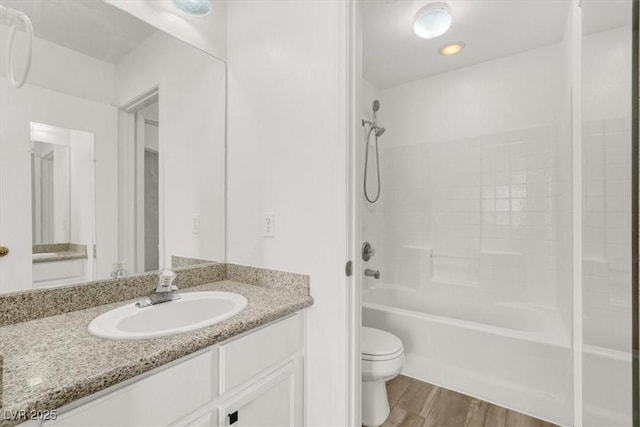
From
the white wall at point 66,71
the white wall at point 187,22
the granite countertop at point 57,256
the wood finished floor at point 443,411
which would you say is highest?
the white wall at point 187,22

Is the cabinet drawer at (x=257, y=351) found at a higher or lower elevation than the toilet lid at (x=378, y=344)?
higher

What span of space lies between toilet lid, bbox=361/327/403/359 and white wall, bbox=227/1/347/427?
1.55ft

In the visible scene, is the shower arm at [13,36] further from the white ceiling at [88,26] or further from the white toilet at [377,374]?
the white toilet at [377,374]

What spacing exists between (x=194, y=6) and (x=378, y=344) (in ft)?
6.65

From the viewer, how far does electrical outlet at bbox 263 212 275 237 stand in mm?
1374

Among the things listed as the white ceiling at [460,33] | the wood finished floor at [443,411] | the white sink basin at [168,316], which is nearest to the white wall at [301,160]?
the white sink basin at [168,316]

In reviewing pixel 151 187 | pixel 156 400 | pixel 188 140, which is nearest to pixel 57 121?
pixel 151 187

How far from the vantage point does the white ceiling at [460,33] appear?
67.7 inches

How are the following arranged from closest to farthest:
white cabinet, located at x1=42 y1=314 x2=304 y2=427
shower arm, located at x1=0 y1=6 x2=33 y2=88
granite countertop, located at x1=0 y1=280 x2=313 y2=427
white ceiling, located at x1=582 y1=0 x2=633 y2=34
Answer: white ceiling, located at x1=582 y1=0 x2=633 y2=34, granite countertop, located at x1=0 y1=280 x2=313 y2=427, white cabinet, located at x1=42 y1=314 x2=304 y2=427, shower arm, located at x1=0 y1=6 x2=33 y2=88

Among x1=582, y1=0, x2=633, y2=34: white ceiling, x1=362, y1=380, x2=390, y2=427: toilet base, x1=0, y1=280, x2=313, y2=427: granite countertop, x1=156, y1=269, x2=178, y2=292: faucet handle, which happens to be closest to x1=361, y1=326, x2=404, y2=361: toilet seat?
x1=362, y1=380, x2=390, y2=427: toilet base

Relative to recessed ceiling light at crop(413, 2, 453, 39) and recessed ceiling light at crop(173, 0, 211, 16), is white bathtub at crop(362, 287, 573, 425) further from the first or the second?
recessed ceiling light at crop(173, 0, 211, 16)

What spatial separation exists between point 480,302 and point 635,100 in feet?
8.20

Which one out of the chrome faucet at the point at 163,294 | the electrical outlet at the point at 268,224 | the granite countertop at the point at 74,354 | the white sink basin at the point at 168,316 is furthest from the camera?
the electrical outlet at the point at 268,224

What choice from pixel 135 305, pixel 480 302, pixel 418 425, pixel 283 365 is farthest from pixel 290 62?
pixel 480 302
